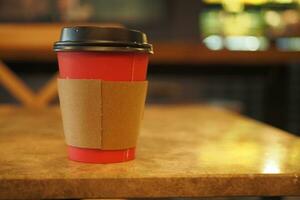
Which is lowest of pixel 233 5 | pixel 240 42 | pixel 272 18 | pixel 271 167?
pixel 240 42

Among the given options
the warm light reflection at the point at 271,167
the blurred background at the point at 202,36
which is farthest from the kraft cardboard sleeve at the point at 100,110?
the blurred background at the point at 202,36

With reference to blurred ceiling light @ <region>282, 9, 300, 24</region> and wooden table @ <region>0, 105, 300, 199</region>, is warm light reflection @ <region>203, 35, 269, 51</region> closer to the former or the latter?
blurred ceiling light @ <region>282, 9, 300, 24</region>

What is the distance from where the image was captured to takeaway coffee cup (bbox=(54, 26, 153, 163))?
1.99 feet

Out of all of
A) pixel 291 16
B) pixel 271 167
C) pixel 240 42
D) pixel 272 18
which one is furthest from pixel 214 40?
pixel 271 167

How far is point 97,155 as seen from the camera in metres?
0.65

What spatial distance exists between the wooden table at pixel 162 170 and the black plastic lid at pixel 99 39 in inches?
6.3

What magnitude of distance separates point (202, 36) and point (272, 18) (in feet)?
2.29

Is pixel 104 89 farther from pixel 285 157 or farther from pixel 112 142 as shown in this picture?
pixel 285 157

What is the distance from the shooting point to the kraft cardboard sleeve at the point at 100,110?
0.62 metres

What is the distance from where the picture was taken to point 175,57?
2.92 m

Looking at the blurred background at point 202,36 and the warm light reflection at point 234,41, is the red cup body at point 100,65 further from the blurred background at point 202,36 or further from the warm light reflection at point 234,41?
the warm light reflection at point 234,41

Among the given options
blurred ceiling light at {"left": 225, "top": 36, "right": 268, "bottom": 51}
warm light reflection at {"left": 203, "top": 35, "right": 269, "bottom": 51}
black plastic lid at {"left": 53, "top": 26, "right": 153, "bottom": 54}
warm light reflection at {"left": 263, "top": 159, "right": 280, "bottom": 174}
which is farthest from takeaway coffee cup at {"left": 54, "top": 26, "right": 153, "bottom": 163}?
blurred ceiling light at {"left": 225, "top": 36, "right": 268, "bottom": 51}

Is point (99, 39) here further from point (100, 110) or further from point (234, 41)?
point (234, 41)

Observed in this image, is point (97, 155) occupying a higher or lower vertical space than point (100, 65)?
lower
